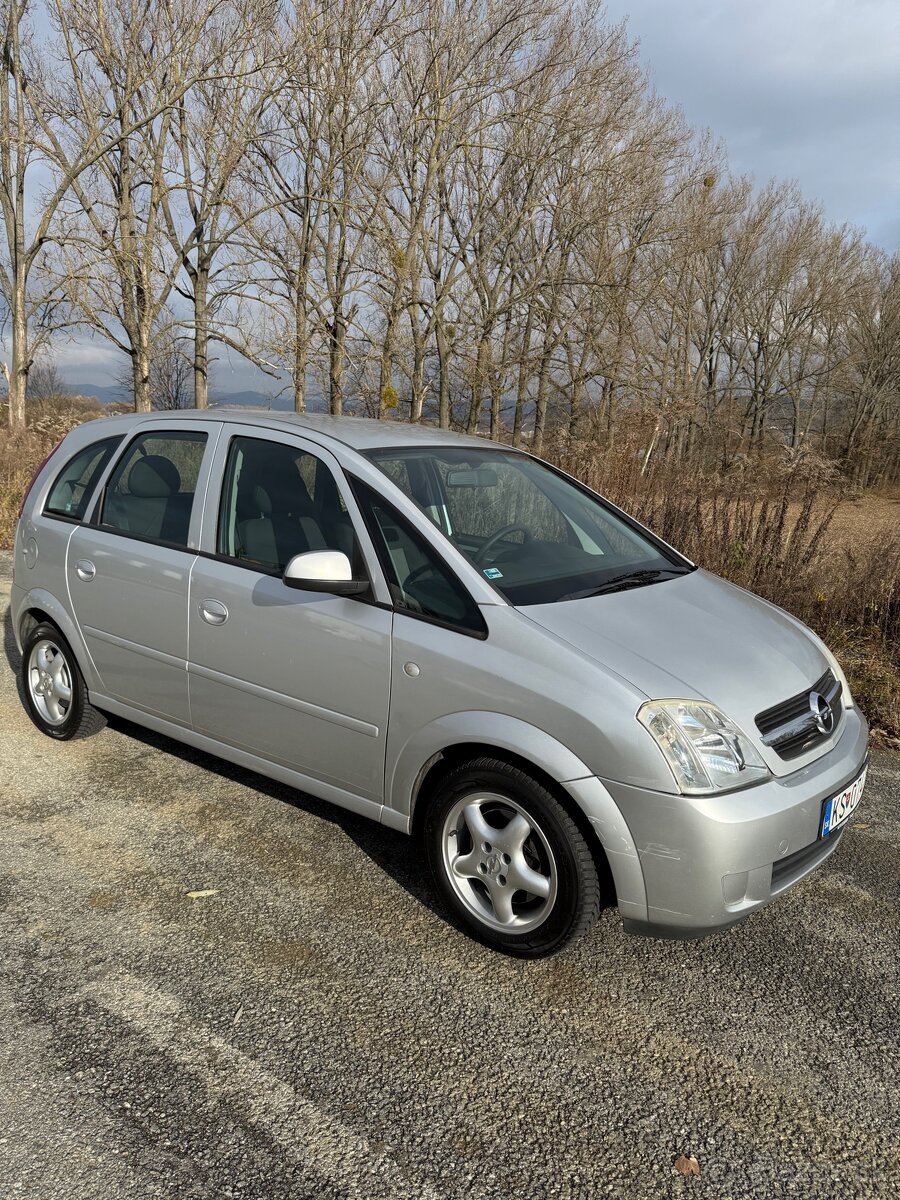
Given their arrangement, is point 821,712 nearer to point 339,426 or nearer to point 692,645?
point 692,645

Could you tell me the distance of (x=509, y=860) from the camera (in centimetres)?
280

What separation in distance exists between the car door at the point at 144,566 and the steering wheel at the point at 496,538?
4.36 ft

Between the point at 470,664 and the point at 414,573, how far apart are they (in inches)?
17.8

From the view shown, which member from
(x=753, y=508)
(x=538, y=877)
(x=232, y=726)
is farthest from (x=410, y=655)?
(x=753, y=508)

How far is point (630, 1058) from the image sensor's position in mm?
2455

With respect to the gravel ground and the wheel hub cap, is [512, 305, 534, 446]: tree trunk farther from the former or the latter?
the wheel hub cap

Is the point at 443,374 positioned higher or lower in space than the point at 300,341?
lower

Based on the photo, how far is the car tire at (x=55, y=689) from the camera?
4.45 metres

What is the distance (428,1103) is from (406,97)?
22792mm

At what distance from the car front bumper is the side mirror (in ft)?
3.79

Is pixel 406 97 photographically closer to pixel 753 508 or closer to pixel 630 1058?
pixel 753 508

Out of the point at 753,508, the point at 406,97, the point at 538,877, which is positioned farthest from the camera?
the point at 406,97

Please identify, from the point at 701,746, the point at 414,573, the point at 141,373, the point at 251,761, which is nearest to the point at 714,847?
the point at 701,746

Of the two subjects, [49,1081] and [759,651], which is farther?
[759,651]
